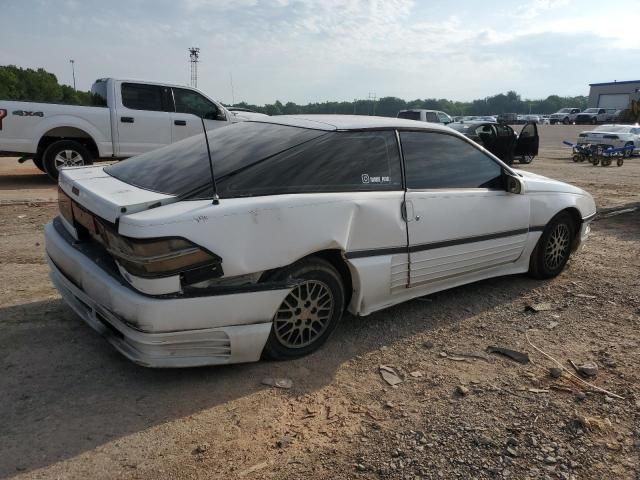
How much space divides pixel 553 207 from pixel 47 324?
4.27 metres

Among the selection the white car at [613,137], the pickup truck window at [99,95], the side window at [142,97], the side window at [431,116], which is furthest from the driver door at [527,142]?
the pickup truck window at [99,95]

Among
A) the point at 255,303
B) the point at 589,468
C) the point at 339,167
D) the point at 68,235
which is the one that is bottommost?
the point at 589,468

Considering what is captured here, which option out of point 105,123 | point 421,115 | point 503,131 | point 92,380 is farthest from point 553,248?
point 421,115

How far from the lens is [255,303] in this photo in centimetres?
289

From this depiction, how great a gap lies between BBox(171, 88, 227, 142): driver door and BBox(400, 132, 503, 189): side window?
6.96 meters

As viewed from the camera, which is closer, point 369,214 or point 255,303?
point 255,303

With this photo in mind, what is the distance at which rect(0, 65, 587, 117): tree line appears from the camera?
14.0m

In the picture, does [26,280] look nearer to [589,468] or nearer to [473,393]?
[473,393]

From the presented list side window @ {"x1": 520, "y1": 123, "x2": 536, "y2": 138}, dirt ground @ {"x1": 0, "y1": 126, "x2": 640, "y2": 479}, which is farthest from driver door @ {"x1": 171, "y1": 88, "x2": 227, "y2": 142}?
side window @ {"x1": 520, "y1": 123, "x2": 536, "y2": 138}

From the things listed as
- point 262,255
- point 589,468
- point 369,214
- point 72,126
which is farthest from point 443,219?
point 72,126

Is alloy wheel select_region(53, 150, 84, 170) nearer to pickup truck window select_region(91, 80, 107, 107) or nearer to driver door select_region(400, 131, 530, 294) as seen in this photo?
pickup truck window select_region(91, 80, 107, 107)

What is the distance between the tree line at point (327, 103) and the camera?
46.0ft

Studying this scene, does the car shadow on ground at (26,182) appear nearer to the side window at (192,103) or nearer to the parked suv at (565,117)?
the side window at (192,103)

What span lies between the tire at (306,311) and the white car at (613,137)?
18745 mm
